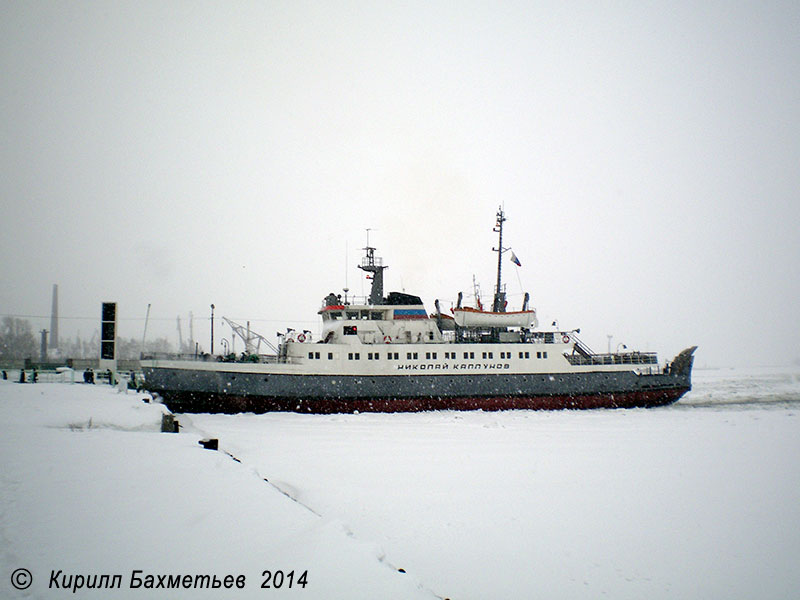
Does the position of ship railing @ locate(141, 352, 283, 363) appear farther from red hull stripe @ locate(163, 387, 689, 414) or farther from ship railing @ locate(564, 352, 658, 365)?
ship railing @ locate(564, 352, 658, 365)

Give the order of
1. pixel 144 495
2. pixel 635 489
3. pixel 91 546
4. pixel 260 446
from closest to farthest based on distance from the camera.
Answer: pixel 91 546 < pixel 144 495 < pixel 635 489 < pixel 260 446

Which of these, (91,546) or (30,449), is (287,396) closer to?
(30,449)

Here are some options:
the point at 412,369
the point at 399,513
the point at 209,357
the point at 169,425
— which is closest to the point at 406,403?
the point at 412,369

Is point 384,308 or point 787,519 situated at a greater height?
point 384,308

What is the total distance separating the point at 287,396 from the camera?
21922mm

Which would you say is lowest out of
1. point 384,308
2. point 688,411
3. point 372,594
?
point 688,411

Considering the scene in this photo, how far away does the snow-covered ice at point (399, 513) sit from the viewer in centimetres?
460

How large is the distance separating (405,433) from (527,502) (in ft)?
26.7

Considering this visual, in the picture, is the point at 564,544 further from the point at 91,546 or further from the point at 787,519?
the point at 91,546

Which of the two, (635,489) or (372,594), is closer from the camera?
(372,594)

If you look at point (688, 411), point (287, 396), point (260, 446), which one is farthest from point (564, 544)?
point (688, 411)

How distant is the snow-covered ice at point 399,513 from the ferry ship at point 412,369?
25.3ft

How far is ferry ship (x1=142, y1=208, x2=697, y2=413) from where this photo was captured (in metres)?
21.4

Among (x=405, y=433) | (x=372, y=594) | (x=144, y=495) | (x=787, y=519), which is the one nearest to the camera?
(x=372, y=594)
